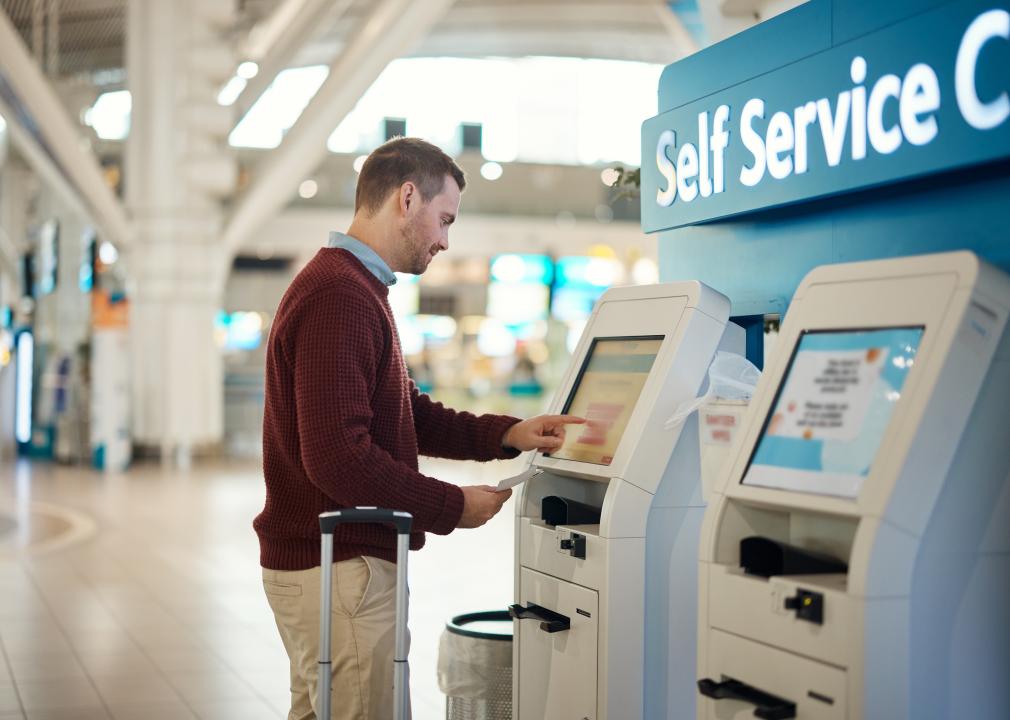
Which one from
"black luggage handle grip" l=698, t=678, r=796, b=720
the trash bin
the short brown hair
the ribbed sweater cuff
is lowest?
the trash bin

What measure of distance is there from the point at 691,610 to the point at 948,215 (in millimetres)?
1001

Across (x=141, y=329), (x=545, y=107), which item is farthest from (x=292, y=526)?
(x=545, y=107)

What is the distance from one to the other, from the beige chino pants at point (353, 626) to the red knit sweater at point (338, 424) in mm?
35

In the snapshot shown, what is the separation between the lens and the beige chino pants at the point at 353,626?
2494 millimetres

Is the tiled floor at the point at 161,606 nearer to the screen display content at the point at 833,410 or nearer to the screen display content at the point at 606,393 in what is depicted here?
the screen display content at the point at 606,393

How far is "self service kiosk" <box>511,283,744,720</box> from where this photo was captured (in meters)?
2.57

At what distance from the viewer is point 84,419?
1477 cm

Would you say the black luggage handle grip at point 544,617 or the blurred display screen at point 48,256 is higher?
the blurred display screen at point 48,256

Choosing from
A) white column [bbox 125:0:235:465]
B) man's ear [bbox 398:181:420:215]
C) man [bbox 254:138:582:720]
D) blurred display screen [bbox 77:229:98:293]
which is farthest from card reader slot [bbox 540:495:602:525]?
blurred display screen [bbox 77:229:98:293]

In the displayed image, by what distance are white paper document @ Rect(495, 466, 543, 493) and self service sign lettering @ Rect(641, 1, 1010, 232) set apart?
80 centimetres

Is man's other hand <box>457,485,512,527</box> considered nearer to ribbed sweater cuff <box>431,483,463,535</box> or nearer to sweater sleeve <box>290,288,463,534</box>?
ribbed sweater cuff <box>431,483,463,535</box>

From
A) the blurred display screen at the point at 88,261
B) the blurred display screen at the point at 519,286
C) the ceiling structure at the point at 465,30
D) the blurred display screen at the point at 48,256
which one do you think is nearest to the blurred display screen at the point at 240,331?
the blurred display screen at the point at 88,261

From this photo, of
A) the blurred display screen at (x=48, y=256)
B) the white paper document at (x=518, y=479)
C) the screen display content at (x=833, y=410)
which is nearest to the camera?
the screen display content at (x=833, y=410)

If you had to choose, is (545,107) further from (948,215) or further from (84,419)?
(948,215)
